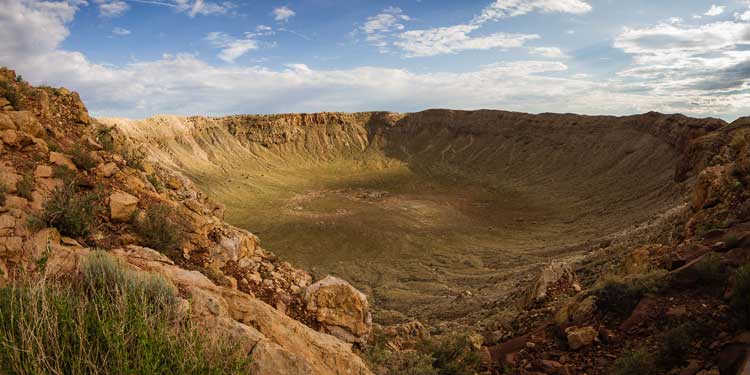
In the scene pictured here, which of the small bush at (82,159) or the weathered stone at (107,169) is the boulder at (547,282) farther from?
the small bush at (82,159)

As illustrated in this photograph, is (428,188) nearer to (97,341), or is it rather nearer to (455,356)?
(455,356)

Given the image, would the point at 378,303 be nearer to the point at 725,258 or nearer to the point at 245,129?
the point at 725,258

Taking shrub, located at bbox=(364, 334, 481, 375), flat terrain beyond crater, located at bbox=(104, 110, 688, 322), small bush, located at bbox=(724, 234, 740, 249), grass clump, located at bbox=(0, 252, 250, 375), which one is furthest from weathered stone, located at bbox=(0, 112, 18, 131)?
small bush, located at bbox=(724, 234, 740, 249)

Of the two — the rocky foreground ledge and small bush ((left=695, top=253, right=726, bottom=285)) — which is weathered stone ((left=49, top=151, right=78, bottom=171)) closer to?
the rocky foreground ledge

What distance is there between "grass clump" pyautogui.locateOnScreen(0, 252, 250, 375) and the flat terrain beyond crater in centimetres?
960

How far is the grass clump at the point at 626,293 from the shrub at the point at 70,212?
25.1 ft

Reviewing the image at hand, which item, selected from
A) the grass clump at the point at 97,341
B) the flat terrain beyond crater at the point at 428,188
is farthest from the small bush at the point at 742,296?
the flat terrain beyond crater at the point at 428,188

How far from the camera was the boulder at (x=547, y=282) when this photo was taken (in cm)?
846

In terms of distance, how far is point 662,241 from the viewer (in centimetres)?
1047

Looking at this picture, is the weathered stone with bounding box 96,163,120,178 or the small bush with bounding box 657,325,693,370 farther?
the weathered stone with bounding box 96,163,120,178

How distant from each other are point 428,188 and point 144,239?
4049cm

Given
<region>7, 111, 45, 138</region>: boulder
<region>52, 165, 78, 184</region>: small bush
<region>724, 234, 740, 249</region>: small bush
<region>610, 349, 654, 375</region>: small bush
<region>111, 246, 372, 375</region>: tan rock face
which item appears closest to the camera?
<region>111, 246, 372, 375</region>: tan rock face

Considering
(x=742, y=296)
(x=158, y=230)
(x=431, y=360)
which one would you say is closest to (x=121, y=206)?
(x=158, y=230)

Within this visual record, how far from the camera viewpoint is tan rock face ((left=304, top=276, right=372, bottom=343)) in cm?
691
